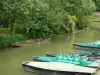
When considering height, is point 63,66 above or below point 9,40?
below

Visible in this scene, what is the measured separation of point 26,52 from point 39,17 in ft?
21.2

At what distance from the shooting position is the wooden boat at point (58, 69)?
59.9ft

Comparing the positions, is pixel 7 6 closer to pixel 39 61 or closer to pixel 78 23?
pixel 39 61

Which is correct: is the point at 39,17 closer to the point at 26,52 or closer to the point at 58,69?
the point at 26,52

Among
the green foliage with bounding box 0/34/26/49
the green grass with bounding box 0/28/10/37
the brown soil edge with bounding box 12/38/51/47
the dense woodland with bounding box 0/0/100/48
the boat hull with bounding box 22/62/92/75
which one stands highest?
the dense woodland with bounding box 0/0/100/48

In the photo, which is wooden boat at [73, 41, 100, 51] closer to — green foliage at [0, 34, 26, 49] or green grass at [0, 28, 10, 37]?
green foliage at [0, 34, 26, 49]

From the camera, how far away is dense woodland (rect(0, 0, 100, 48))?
27.5 meters

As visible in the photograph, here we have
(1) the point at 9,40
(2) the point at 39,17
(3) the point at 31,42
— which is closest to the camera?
(1) the point at 9,40

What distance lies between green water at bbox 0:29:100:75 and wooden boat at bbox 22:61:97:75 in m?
0.75

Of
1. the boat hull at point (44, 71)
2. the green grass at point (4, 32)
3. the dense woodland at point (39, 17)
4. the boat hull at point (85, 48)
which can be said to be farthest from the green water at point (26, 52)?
the green grass at point (4, 32)

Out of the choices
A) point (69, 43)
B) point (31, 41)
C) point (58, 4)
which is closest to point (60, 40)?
point (69, 43)

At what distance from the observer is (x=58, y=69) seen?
61.6 ft

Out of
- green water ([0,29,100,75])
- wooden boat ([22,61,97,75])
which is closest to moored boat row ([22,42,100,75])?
wooden boat ([22,61,97,75])

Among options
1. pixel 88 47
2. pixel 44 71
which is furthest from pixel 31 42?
pixel 44 71
